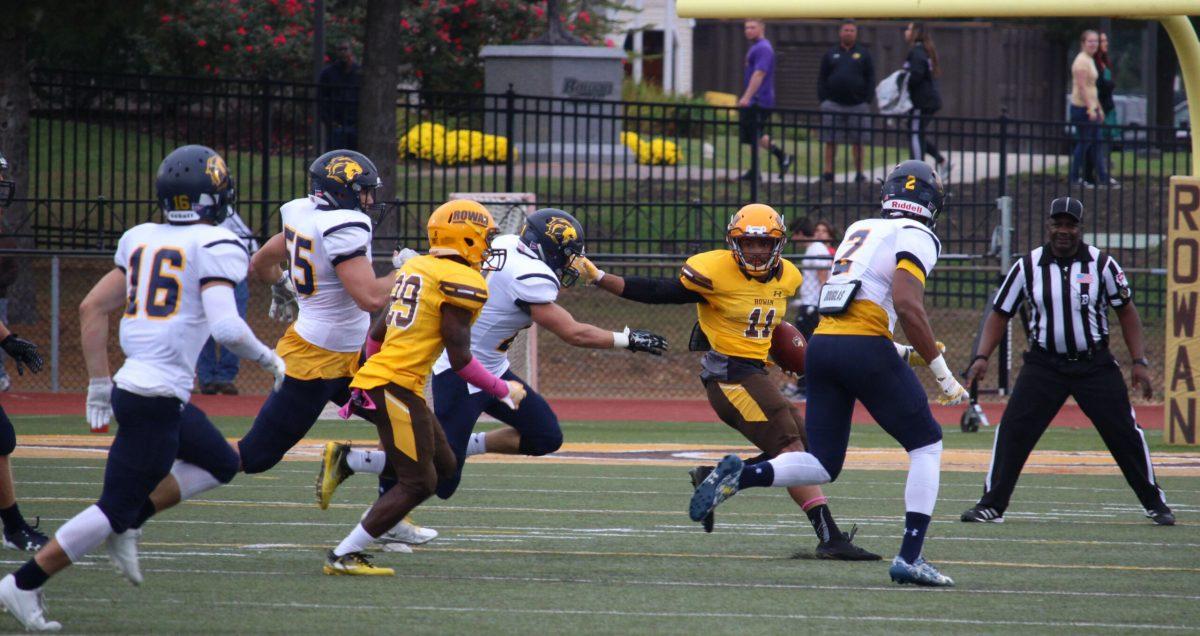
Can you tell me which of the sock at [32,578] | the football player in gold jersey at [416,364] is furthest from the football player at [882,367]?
the sock at [32,578]

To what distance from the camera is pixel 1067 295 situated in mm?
9539

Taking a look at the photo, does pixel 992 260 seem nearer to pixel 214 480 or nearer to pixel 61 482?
pixel 61 482

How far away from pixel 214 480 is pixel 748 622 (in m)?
2.24

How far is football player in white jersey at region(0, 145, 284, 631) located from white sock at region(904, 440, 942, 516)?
270 centimetres

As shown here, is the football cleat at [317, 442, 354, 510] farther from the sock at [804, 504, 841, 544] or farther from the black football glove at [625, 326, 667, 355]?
the sock at [804, 504, 841, 544]

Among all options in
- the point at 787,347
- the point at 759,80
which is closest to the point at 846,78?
the point at 759,80

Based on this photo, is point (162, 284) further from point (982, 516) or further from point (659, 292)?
point (982, 516)

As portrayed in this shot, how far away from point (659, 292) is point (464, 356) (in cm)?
165

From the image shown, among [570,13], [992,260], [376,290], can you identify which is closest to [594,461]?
[376,290]

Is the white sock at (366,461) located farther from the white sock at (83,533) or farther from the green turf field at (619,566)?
the white sock at (83,533)

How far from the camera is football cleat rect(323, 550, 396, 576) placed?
7230 mm

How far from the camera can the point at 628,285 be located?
28.6ft

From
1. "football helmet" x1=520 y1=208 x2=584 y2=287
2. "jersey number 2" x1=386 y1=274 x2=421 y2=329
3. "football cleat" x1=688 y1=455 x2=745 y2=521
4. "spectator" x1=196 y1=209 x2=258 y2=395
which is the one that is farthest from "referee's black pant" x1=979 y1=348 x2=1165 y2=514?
"spectator" x1=196 y1=209 x2=258 y2=395

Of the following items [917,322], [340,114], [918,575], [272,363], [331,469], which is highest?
[340,114]
